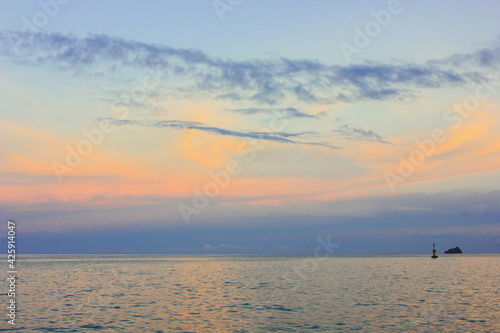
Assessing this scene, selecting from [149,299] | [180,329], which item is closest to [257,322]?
[180,329]

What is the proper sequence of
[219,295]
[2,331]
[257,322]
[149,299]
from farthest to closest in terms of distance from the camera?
[219,295]
[149,299]
[257,322]
[2,331]

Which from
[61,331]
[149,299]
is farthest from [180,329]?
[149,299]

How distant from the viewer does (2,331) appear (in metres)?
33.6

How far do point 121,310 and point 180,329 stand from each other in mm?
12818

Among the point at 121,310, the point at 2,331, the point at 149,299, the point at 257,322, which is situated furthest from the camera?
the point at 149,299

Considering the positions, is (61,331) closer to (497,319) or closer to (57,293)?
(57,293)

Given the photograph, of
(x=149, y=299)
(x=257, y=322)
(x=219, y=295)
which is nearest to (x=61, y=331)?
(x=257, y=322)

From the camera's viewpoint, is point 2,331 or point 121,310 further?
point 121,310

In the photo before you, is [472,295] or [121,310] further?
[472,295]

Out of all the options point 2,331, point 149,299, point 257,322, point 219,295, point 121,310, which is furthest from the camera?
point 219,295

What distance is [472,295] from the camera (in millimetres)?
55812

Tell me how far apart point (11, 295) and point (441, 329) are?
52.9 m

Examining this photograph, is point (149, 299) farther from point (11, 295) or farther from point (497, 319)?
point (497, 319)

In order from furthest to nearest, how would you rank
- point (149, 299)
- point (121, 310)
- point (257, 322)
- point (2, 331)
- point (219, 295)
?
point (219, 295)
point (149, 299)
point (121, 310)
point (257, 322)
point (2, 331)
